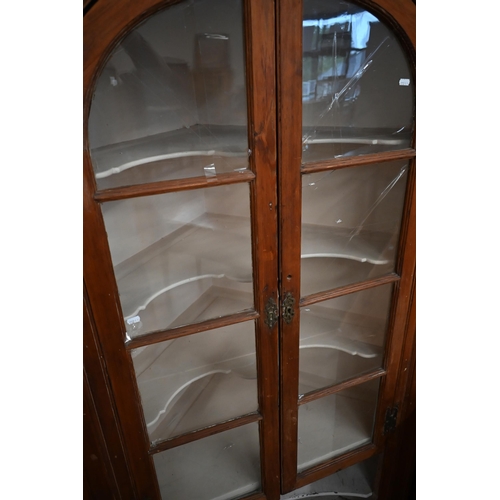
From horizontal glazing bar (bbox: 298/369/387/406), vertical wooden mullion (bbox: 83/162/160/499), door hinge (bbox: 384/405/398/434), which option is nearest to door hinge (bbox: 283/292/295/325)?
horizontal glazing bar (bbox: 298/369/387/406)

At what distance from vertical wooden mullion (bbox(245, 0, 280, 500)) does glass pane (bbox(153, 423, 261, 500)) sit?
0.09 m

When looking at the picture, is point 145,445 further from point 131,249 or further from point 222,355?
point 131,249

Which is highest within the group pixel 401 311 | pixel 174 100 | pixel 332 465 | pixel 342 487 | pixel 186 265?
pixel 174 100

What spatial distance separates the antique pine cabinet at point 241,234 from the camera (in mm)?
795

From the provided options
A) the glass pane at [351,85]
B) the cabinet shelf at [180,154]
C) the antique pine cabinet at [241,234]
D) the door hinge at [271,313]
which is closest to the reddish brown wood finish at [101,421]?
the antique pine cabinet at [241,234]

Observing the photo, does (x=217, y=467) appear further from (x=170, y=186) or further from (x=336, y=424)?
(x=170, y=186)

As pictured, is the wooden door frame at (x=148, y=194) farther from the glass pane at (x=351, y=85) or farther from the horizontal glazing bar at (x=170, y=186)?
the glass pane at (x=351, y=85)

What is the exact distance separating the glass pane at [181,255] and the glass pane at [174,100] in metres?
0.08

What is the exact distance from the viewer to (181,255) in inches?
39.3

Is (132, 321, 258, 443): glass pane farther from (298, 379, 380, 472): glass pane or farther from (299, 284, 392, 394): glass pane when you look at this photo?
(298, 379, 380, 472): glass pane

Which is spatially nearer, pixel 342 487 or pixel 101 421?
pixel 101 421

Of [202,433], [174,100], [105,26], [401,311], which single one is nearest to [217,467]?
[202,433]

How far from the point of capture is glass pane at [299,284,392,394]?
122 cm

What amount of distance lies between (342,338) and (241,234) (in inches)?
21.2
